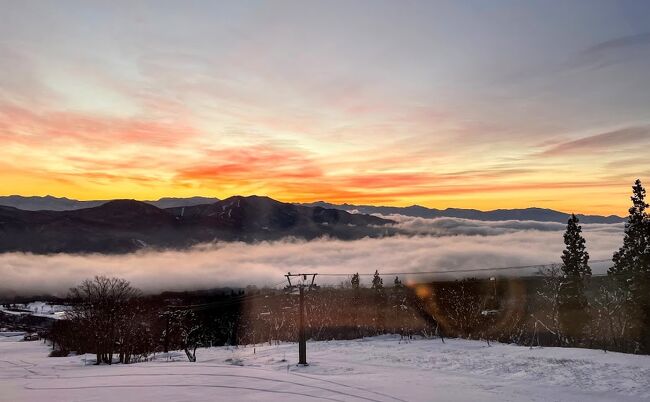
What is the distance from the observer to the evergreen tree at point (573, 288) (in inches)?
2534

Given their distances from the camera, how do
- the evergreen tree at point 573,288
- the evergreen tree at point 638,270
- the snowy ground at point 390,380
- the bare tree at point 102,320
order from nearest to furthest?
1. the snowy ground at point 390,380
2. the evergreen tree at point 638,270
3. the evergreen tree at point 573,288
4. the bare tree at point 102,320

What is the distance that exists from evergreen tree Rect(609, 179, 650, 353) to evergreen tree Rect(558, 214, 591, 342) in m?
4.39

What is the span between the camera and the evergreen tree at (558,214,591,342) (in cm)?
6438

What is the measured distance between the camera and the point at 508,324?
10775 centimetres

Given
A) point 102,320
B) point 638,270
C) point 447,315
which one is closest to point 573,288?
point 638,270

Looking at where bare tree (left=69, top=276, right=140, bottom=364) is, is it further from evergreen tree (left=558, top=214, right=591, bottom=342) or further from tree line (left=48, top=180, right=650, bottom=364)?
evergreen tree (left=558, top=214, right=591, bottom=342)

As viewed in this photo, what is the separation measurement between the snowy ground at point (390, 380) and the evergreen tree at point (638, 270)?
88.1ft

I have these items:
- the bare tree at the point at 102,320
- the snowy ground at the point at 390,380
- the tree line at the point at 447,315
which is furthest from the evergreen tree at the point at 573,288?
the bare tree at the point at 102,320

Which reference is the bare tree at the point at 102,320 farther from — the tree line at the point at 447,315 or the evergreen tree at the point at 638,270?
the evergreen tree at the point at 638,270

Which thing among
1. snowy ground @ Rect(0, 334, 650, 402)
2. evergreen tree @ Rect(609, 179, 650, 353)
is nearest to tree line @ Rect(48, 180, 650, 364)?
evergreen tree @ Rect(609, 179, 650, 353)

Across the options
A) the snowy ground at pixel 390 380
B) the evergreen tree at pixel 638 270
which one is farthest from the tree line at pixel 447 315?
the snowy ground at pixel 390 380

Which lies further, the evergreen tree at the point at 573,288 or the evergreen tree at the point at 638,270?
the evergreen tree at the point at 573,288

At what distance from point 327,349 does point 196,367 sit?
59.6 ft

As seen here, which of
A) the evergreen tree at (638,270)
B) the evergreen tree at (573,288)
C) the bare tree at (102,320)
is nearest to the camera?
the evergreen tree at (638,270)
